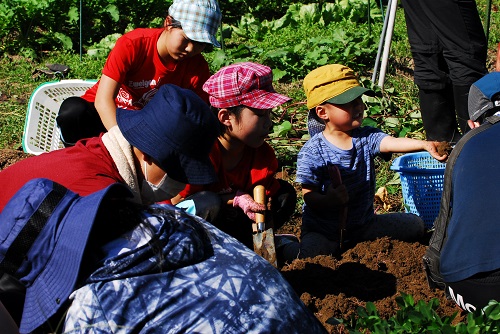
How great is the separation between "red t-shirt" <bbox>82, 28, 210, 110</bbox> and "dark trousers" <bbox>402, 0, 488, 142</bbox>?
1.66 meters

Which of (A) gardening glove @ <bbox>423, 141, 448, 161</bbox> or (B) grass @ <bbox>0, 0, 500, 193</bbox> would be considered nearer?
(A) gardening glove @ <bbox>423, 141, 448, 161</bbox>

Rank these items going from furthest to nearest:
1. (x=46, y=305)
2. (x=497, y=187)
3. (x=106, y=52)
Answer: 1. (x=106, y=52)
2. (x=497, y=187)
3. (x=46, y=305)

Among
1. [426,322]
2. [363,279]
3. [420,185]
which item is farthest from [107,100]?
[426,322]

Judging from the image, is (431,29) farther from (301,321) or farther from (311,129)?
(301,321)

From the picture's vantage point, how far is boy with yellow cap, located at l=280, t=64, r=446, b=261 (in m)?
4.01

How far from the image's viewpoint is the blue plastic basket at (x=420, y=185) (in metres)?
4.46

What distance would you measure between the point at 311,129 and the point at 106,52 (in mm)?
3735

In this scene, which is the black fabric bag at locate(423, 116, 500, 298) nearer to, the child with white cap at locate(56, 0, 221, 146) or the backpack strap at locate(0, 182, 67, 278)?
the child with white cap at locate(56, 0, 221, 146)

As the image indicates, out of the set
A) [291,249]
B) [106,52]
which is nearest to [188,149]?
[291,249]

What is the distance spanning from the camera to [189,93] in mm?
2734

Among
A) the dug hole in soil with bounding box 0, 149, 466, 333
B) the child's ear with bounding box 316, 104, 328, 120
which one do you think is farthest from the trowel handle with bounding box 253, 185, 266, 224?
the child's ear with bounding box 316, 104, 328, 120

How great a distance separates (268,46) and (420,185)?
3.54 m

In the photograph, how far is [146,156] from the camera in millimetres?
2717

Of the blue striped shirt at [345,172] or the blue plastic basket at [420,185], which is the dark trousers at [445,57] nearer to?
the blue plastic basket at [420,185]
